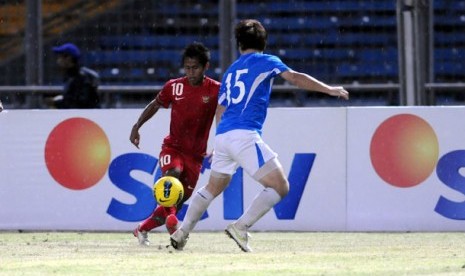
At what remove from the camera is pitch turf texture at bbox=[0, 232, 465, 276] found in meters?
8.25

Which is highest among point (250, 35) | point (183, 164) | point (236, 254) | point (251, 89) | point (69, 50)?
point (250, 35)

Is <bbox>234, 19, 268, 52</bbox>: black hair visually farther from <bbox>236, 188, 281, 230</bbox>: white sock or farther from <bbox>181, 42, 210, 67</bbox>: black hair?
<bbox>236, 188, 281, 230</bbox>: white sock

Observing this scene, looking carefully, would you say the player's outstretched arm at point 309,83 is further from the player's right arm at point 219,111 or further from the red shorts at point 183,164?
the red shorts at point 183,164

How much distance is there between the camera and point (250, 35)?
32.0 feet

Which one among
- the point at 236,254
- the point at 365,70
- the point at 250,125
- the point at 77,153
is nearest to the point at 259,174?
the point at 250,125

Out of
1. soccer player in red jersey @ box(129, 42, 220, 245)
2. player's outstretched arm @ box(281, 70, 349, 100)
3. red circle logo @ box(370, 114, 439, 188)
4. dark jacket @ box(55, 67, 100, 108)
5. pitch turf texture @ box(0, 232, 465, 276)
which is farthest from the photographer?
dark jacket @ box(55, 67, 100, 108)

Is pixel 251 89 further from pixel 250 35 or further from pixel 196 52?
pixel 196 52

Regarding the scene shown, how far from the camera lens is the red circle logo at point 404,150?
1277 cm

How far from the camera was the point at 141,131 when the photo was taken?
1313cm

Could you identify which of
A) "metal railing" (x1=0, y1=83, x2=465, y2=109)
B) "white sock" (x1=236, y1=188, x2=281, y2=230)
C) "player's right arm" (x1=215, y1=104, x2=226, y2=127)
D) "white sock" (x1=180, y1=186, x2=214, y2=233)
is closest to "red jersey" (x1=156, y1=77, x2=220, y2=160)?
"player's right arm" (x1=215, y1=104, x2=226, y2=127)

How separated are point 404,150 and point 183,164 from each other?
2.75 meters

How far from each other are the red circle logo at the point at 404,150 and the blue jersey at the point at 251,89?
3299 millimetres

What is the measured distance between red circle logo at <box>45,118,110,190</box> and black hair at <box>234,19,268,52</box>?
3617 millimetres

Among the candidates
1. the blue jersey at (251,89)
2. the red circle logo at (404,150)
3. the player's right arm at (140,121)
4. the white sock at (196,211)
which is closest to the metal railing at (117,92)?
the red circle logo at (404,150)
